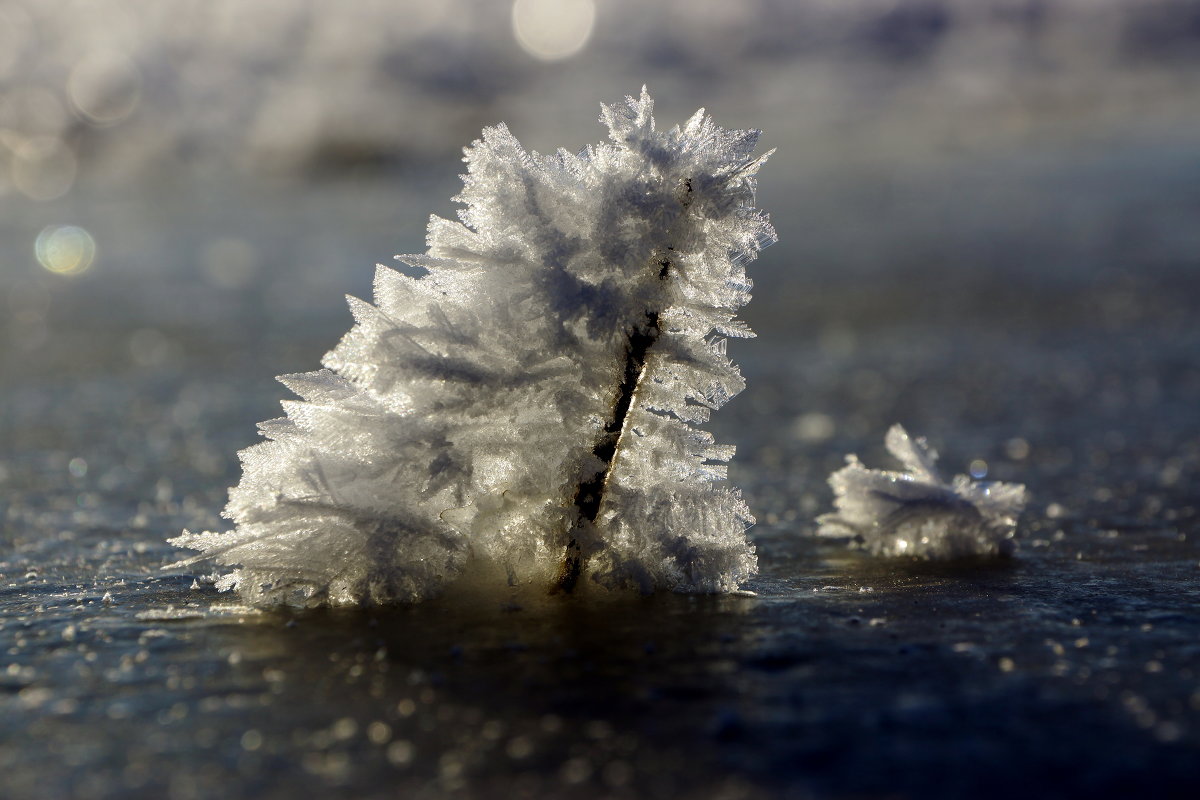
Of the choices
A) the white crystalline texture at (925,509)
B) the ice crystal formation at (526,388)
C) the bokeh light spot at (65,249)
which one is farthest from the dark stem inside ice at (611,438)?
the bokeh light spot at (65,249)

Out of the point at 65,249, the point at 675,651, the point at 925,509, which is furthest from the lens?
the point at 65,249

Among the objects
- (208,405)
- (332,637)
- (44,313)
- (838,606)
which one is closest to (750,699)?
(838,606)

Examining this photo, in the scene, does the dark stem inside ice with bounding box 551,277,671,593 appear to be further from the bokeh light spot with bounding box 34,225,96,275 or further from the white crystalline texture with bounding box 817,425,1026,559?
the bokeh light spot with bounding box 34,225,96,275

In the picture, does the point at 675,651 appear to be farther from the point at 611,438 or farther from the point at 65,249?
the point at 65,249

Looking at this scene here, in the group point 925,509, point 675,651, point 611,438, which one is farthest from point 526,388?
point 925,509

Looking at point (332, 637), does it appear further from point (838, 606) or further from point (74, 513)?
point (74, 513)
